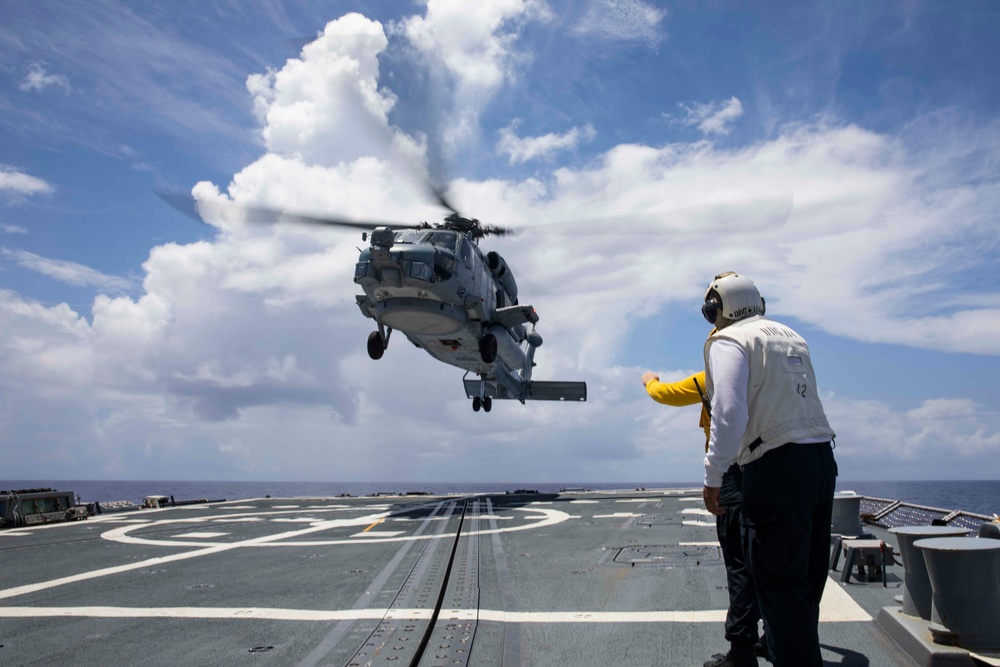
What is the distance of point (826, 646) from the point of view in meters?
4.55

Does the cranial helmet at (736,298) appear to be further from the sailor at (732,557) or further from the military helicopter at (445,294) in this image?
the military helicopter at (445,294)

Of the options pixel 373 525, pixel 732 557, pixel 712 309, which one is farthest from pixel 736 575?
pixel 373 525

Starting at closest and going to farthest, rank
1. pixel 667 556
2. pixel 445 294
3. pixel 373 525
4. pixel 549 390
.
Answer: pixel 667 556, pixel 373 525, pixel 445 294, pixel 549 390

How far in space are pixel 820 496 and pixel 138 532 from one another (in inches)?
539

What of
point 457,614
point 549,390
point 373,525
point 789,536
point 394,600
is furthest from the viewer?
point 549,390

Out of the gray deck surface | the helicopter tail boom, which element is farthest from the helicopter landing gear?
the gray deck surface

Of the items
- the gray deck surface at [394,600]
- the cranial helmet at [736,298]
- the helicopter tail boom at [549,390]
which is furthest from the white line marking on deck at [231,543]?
the helicopter tail boom at [549,390]

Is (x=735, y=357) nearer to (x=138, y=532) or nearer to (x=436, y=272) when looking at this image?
(x=138, y=532)

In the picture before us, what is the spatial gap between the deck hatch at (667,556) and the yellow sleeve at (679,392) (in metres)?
3.61

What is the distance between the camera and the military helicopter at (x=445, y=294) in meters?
19.4

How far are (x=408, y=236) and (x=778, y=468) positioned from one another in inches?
708

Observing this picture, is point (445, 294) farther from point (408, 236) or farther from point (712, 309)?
point (712, 309)

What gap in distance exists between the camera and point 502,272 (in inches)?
986

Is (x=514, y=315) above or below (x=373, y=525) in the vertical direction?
above
